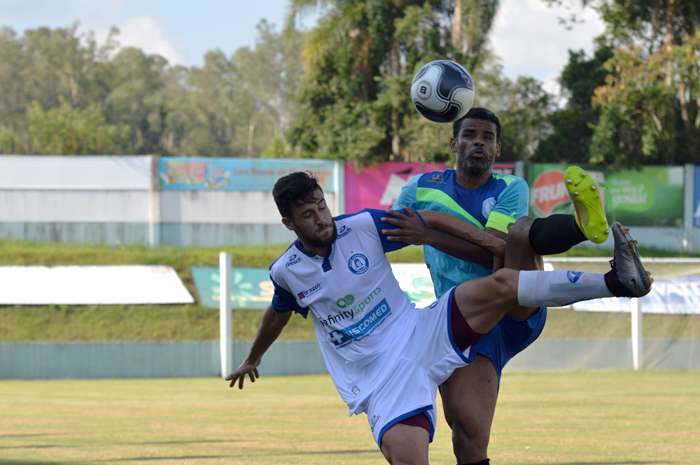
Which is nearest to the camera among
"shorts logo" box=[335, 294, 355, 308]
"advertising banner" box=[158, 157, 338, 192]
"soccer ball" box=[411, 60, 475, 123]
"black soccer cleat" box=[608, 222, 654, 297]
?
"black soccer cleat" box=[608, 222, 654, 297]

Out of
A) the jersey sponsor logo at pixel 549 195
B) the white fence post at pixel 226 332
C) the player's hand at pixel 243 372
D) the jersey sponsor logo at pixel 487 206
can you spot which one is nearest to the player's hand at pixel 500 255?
the jersey sponsor logo at pixel 487 206

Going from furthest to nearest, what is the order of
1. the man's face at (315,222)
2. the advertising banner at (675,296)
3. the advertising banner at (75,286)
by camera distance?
the advertising banner at (75,286)
the advertising banner at (675,296)
the man's face at (315,222)

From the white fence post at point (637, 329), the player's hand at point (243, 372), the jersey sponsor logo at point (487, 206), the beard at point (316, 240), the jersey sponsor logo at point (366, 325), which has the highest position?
the jersey sponsor logo at point (487, 206)

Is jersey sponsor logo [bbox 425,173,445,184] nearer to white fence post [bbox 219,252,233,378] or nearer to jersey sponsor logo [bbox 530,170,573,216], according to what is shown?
white fence post [bbox 219,252,233,378]

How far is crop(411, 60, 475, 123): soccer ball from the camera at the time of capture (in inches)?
203

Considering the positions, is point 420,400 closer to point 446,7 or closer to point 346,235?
point 346,235

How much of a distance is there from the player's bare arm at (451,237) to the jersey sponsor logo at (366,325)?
0.43 metres

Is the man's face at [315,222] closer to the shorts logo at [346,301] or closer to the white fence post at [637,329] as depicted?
the shorts logo at [346,301]

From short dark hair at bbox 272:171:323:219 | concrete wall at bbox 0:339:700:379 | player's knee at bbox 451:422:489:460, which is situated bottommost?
concrete wall at bbox 0:339:700:379

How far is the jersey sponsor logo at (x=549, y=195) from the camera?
98.0ft

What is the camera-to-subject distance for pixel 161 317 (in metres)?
23.8

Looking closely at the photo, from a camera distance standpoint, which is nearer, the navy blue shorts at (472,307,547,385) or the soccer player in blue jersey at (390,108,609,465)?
the soccer player in blue jersey at (390,108,609,465)

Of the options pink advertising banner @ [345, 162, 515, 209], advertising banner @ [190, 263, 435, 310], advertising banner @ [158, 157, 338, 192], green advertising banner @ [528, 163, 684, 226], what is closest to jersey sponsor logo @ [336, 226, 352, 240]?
advertising banner @ [190, 263, 435, 310]

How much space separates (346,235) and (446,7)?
2992 cm
